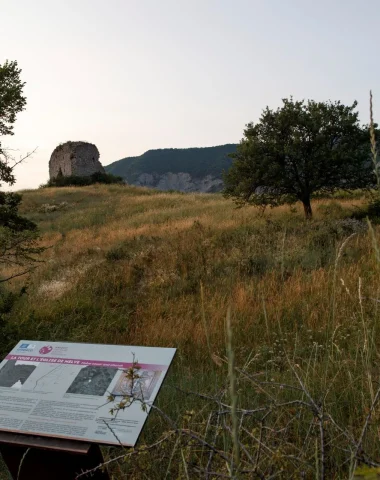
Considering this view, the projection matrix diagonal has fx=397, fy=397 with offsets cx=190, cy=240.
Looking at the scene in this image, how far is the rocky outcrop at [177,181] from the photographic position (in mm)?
118812

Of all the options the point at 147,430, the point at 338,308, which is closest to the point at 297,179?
the point at 338,308

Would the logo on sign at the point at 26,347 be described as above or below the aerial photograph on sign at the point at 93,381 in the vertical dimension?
above

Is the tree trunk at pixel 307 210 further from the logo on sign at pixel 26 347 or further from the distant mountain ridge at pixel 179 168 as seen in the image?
the distant mountain ridge at pixel 179 168

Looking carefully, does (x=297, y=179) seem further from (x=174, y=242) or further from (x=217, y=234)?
(x=174, y=242)

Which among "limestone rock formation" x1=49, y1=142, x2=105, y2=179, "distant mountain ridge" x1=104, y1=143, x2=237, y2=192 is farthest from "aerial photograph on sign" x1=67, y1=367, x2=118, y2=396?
"distant mountain ridge" x1=104, y1=143, x2=237, y2=192

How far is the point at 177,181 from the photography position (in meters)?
130

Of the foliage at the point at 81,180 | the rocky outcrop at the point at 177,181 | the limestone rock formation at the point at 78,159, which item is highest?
the limestone rock formation at the point at 78,159

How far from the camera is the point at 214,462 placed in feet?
8.84

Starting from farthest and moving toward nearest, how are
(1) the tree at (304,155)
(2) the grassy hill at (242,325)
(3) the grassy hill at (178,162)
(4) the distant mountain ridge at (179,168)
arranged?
(3) the grassy hill at (178,162) → (4) the distant mountain ridge at (179,168) → (1) the tree at (304,155) → (2) the grassy hill at (242,325)

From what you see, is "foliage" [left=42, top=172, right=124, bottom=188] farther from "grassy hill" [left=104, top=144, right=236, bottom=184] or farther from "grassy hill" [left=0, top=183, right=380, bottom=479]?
"grassy hill" [left=104, top=144, right=236, bottom=184]

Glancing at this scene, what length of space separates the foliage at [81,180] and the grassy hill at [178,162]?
259ft

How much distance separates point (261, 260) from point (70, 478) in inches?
248

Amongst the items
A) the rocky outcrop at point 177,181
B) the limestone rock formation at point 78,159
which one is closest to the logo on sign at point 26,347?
the limestone rock formation at point 78,159

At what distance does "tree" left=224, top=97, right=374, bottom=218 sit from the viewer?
12.9 metres
